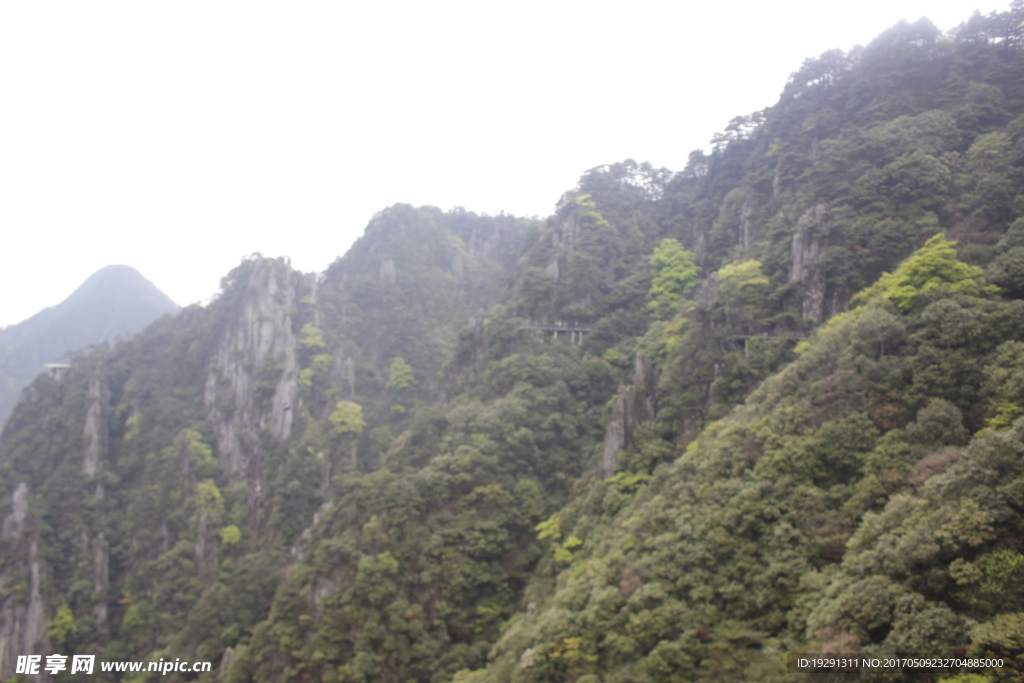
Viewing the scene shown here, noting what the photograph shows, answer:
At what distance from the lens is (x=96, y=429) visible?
4509 centimetres

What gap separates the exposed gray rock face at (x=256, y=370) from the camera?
45.5 metres

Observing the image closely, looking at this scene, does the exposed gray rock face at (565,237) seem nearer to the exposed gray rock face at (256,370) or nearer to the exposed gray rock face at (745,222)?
the exposed gray rock face at (745,222)

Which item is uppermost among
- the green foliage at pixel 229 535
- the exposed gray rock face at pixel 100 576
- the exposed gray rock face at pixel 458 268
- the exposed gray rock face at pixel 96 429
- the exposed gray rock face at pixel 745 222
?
the exposed gray rock face at pixel 458 268

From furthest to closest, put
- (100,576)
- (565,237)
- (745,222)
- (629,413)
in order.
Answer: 1. (565,237)
2. (100,576)
3. (745,222)
4. (629,413)

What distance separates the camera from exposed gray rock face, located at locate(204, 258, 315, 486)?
45531 millimetres

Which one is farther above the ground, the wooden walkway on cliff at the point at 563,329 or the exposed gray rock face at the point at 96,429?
the wooden walkway on cliff at the point at 563,329

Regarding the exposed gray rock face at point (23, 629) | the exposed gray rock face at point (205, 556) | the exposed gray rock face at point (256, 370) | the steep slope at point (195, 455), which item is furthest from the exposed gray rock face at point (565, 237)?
the exposed gray rock face at point (23, 629)

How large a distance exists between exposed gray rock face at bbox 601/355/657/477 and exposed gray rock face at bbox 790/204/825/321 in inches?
275

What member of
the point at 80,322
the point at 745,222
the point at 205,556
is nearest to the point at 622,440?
the point at 745,222

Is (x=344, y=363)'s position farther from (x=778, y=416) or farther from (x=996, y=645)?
(x=996, y=645)

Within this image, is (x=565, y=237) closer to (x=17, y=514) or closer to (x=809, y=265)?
(x=809, y=265)

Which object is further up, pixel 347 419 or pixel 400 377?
pixel 400 377

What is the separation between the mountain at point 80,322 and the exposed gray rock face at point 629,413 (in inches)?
2624

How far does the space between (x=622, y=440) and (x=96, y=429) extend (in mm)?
42445
